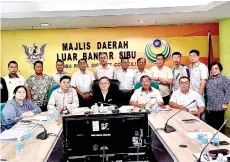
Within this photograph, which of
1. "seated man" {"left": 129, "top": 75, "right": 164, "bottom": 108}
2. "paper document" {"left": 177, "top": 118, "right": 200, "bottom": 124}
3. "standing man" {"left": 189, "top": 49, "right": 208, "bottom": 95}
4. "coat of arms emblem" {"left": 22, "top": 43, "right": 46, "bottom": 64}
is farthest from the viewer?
"coat of arms emblem" {"left": 22, "top": 43, "right": 46, "bottom": 64}

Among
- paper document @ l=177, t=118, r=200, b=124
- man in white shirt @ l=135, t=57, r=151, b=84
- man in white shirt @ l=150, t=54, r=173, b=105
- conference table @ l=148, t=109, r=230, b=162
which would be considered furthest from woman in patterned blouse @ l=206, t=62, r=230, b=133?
paper document @ l=177, t=118, r=200, b=124

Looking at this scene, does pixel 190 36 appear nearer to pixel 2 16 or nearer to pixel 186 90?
pixel 186 90

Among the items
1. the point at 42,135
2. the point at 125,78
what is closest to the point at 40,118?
the point at 42,135

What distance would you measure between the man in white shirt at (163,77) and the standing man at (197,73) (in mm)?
400

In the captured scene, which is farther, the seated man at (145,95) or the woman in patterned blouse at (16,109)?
the seated man at (145,95)

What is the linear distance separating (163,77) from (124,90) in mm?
740

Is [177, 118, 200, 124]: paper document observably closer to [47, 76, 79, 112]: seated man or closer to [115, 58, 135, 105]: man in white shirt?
[47, 76, 79, 112]: seated man

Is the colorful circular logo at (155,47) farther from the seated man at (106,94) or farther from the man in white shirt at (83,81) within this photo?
the seated man at (106,94)

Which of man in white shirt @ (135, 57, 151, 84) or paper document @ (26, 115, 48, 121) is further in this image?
man in white shirt @ (135, 57, 151, 84)

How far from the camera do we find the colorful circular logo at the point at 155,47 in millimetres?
8305

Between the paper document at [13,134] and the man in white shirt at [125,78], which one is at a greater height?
the man in white shirt at [125,78]

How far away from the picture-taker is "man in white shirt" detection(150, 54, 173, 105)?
20.9 feet

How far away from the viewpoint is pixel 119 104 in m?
6.07

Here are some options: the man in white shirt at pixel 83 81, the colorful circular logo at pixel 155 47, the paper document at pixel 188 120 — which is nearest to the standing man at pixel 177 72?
the man in white shirt at pixel 83 81
